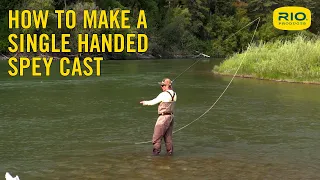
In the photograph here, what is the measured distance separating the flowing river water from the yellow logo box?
35.1m

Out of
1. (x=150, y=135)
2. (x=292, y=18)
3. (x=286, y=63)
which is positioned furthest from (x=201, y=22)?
(x=150, y=135)

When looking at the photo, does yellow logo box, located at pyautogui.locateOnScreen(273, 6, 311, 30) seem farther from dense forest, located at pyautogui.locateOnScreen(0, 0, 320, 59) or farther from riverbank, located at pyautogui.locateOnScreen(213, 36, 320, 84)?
riverbank, located at pyautogui.locateOnScreen(213, 36, 320, 84)

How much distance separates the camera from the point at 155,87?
78.3 ft

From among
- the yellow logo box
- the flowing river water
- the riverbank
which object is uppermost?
the yellow logo box

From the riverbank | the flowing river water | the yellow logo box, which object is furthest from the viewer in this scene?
the yellow logo box

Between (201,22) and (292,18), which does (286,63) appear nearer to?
(292,18)

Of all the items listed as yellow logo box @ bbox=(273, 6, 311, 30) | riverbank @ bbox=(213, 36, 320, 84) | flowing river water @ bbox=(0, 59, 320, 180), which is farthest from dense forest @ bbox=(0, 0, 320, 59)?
flowing river water @ bbox=(0, 59, 320, 180)

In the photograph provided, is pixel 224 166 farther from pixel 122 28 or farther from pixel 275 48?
pixel 122 28

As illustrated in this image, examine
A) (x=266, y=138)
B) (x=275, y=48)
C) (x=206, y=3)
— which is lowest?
(x=266, y=138)

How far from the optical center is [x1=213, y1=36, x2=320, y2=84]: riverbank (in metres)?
26.3

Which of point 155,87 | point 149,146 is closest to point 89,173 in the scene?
point 149,146

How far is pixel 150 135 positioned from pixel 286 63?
693 inches

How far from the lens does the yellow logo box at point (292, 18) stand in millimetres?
54881

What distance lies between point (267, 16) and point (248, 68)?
51356 mm
